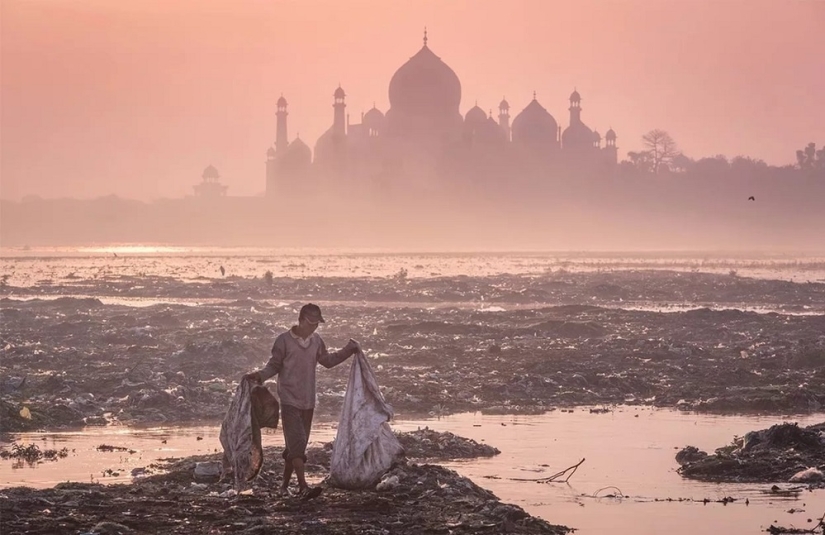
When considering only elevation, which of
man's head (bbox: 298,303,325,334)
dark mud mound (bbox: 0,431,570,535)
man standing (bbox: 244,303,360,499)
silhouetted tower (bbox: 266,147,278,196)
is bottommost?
dark mud mound (bbox: 0,431,570,535)

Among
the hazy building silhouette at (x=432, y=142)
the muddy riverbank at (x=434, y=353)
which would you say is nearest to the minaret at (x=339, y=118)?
the hazy building silhouette at (x=432, y=142)

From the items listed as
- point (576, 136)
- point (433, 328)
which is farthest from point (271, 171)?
point (433, 328)

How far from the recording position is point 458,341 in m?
21.5

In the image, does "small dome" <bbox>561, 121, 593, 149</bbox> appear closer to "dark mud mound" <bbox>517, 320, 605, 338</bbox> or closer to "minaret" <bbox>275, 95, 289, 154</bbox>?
"minaret" <bbox>275, 95, 289, 154</bbox>

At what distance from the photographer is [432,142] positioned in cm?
10050

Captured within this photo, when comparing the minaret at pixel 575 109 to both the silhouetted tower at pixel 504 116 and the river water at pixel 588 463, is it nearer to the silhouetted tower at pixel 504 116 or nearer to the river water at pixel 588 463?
the silhouetted tower at pixel 504 116

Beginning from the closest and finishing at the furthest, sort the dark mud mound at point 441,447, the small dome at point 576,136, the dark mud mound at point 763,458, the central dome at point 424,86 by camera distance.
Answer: the dark mud mound at point 763,458 < the dark mud mound at point 441,447 < the central dome at point 424,86 < the small dome at point 576,136

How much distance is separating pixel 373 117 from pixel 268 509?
96.7m

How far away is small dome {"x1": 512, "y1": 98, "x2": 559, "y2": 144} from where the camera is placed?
339ft

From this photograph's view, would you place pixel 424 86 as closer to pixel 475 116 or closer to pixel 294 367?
pixel 475 116

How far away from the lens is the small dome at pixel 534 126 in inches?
4063

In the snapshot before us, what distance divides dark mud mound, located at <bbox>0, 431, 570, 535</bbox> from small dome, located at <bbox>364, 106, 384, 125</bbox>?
9488 centimetres

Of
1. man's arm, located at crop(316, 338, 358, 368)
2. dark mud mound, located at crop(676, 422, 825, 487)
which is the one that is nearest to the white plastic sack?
man's arm, located at crop(316, 338, 358, 368)

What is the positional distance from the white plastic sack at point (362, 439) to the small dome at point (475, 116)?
302 feet
